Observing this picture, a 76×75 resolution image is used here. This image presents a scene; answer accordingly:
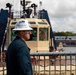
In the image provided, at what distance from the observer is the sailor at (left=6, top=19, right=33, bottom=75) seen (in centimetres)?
391

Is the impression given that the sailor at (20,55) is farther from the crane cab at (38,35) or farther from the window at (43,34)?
the window at (43,34)

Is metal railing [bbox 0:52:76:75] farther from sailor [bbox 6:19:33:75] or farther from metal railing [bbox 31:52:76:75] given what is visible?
sailor [bbox 6:19:33:75]

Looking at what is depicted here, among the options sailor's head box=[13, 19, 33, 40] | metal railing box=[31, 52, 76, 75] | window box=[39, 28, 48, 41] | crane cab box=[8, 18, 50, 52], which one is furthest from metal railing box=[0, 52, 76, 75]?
window box=[39, 28, 48, 41]

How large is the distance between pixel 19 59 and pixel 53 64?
9.44 feet

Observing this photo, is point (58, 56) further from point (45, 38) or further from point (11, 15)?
point (11, 15)

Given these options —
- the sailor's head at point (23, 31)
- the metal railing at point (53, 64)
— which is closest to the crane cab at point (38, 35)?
the metal railing at point (53, 64)

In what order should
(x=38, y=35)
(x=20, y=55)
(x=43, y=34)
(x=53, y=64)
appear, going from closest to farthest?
(x=20, y=55)
(x=53, y=64)
(x=38, y=35)
(x=43, y=34)

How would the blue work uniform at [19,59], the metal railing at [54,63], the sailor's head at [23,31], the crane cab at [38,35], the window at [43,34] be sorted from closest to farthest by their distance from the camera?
the blue work uniform at [19,59] < the sailor's head at [23,31] < the metal railing at [54,63] < the crane cab at [38,35] < the window at [43,34]

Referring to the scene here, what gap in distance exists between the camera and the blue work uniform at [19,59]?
3.91 metres

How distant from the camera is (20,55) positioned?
391 centimetres

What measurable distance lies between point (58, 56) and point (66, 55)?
0.16 meters

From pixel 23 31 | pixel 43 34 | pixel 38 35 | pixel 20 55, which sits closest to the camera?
pixel 20 55

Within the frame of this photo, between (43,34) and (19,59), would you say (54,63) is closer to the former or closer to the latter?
(19,59)

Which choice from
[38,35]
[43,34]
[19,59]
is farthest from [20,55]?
[43,34]
